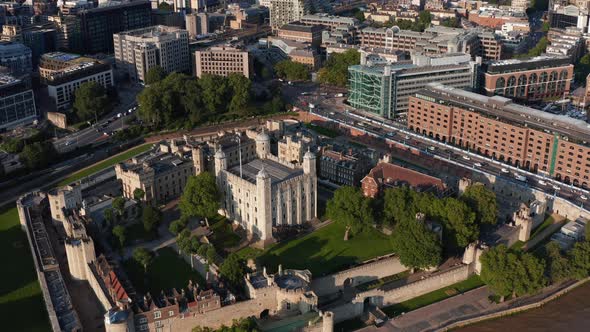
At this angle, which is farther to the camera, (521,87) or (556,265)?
(521,87)

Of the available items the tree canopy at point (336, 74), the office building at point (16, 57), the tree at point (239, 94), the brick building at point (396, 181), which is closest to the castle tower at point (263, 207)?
the brick building at point (396, 181)

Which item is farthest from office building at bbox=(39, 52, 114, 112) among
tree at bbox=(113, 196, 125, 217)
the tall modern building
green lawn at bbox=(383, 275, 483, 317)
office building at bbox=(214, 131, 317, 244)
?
green lawn at bbox=(383, 275, 483, 317)

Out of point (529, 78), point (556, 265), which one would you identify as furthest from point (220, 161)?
point (529, 78)

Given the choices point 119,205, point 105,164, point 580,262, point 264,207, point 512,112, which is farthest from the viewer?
point 105,164

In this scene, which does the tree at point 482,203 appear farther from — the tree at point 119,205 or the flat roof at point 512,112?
the tree at point 119,205

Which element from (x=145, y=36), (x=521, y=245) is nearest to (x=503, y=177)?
(x=521, y=245)

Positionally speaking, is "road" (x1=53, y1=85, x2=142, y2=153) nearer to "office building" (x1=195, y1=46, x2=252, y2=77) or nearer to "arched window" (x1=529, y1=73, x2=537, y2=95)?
"office building" (x1=195, y1=46, x2=252, y2=77)

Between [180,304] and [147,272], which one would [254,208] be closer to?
[147,272]

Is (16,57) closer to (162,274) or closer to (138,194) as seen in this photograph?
(138,194)
